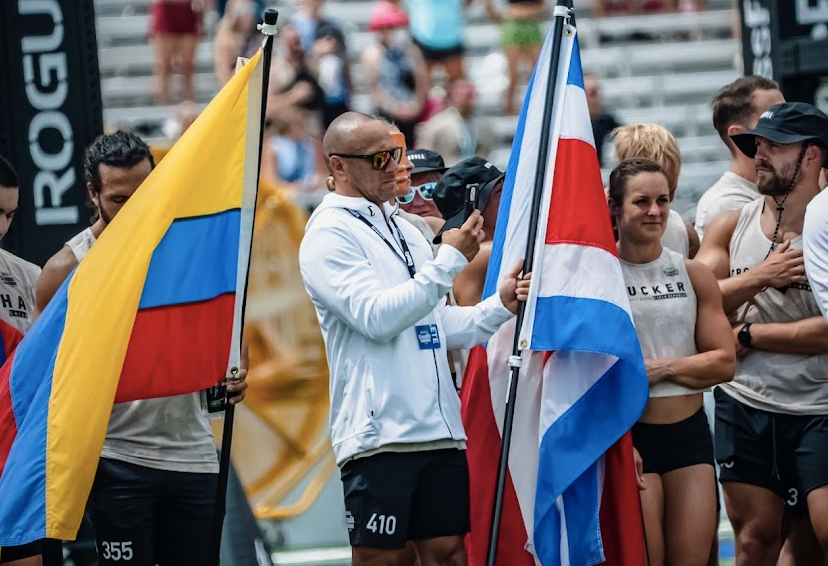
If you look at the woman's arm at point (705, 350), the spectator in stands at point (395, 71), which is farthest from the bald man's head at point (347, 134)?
the spectator in stands at point (395, 71)

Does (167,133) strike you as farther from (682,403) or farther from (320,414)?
(682,403)

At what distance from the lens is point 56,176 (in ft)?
24.1

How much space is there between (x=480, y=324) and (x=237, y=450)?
407 centimetres

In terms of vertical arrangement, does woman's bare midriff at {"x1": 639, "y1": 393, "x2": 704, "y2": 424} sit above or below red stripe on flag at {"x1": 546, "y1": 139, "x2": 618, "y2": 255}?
below

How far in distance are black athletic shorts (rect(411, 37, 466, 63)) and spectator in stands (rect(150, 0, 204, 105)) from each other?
193 cm

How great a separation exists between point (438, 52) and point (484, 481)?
8611mm

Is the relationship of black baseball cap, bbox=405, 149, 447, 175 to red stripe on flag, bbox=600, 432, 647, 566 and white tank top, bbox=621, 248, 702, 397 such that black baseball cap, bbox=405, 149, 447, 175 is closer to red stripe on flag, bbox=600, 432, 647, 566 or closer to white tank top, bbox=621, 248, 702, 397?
white tank top, bbox=621, 248, 702, 397

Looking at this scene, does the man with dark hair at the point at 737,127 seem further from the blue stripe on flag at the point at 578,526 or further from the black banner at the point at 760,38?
the blue stripe on flag at the point at 578,526

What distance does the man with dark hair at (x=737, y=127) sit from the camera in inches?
279

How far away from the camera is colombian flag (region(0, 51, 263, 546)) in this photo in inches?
206

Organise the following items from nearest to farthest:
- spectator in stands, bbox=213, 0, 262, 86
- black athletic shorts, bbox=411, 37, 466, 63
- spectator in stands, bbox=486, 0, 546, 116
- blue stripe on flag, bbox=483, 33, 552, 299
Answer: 1. blue stripe on flag, bbox=483, 33, 552, 299
2. spectator in stands, bbox=213, 0, 262, 86
3. black athletic shorts, bbox=411, 37, 466, 63
4. spectator in stands, bbox=486, 0, 546, 116

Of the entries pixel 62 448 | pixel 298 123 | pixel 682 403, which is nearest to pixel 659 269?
pixel 682 403

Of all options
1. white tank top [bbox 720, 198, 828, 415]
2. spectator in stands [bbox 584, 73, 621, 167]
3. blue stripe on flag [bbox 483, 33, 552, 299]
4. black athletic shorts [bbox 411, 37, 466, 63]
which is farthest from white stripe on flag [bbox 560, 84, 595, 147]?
black athletic shorts [bbox 411, 37, 466, 63]

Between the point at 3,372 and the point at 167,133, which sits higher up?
the point at 167,133
